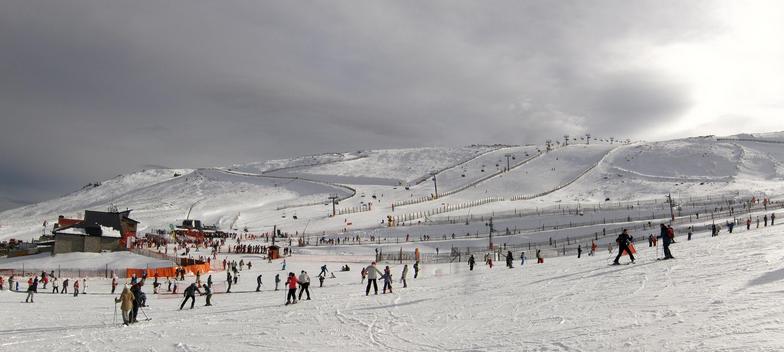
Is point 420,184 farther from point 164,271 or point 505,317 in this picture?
point 505,317

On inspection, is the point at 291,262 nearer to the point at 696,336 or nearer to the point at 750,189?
the point at 696,336

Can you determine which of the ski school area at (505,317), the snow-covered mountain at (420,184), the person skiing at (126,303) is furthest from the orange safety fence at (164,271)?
→ the snow-covered mountain at (420,184)

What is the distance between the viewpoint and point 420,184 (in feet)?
379

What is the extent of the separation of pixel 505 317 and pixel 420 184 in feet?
344

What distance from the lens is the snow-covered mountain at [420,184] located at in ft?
262

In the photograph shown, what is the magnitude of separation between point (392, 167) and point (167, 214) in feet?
212

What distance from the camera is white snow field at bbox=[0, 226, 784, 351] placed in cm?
774

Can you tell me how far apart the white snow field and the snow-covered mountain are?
4908 centimetres

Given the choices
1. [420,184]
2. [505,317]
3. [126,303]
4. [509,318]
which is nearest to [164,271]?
[126,303]

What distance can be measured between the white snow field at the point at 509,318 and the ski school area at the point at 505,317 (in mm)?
28

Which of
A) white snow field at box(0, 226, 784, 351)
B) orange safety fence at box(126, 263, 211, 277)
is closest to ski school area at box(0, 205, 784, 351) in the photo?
white snow field at box(0, 226, 784, 351)

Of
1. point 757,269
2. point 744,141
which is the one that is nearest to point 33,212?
point 757,269

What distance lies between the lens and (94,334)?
468 inches

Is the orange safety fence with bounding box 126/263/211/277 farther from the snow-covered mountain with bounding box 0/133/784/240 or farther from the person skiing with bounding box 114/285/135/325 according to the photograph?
the snow-covered mountain with bounding box 0/133/784/240
